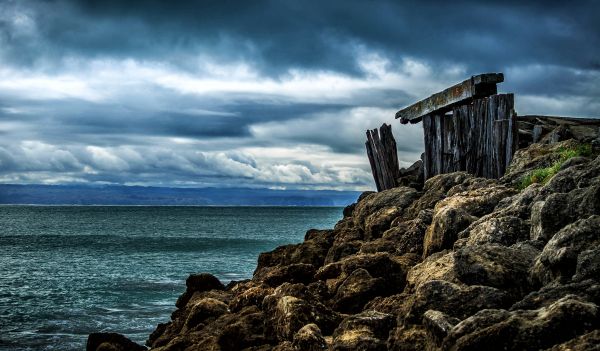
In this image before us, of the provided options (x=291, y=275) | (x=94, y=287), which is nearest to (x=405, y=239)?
(x=291, y=275)

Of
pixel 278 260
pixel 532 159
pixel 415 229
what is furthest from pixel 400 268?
pixel 278 260

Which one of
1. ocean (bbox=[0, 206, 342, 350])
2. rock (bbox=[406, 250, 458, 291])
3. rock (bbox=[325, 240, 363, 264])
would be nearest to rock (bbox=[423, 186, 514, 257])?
rock (bbox=[406, 250, 458, 291])

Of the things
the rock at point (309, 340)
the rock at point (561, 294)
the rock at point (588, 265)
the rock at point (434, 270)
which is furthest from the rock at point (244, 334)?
the rock at point (588, 265)

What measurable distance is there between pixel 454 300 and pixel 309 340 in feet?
6.19

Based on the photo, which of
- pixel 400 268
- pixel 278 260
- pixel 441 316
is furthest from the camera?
pixel 278 260

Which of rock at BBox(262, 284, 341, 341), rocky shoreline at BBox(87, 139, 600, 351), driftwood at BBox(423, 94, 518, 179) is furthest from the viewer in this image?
driftwood at BBox(423, 94, 518, 179)

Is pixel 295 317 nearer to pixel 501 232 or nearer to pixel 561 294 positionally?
pixel 501 232

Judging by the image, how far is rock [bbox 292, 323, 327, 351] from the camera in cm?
785

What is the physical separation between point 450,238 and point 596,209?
2.99m

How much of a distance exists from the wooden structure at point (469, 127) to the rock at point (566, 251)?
8627mm

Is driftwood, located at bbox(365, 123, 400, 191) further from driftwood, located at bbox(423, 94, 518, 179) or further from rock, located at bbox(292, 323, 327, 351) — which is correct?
rock, located at bbox(292, 323, 327, 351)

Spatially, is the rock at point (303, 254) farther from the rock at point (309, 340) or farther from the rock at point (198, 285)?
the rock at point (309, 340)

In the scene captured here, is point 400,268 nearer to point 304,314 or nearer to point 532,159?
point 304,314

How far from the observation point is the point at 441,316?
6.63 meters
